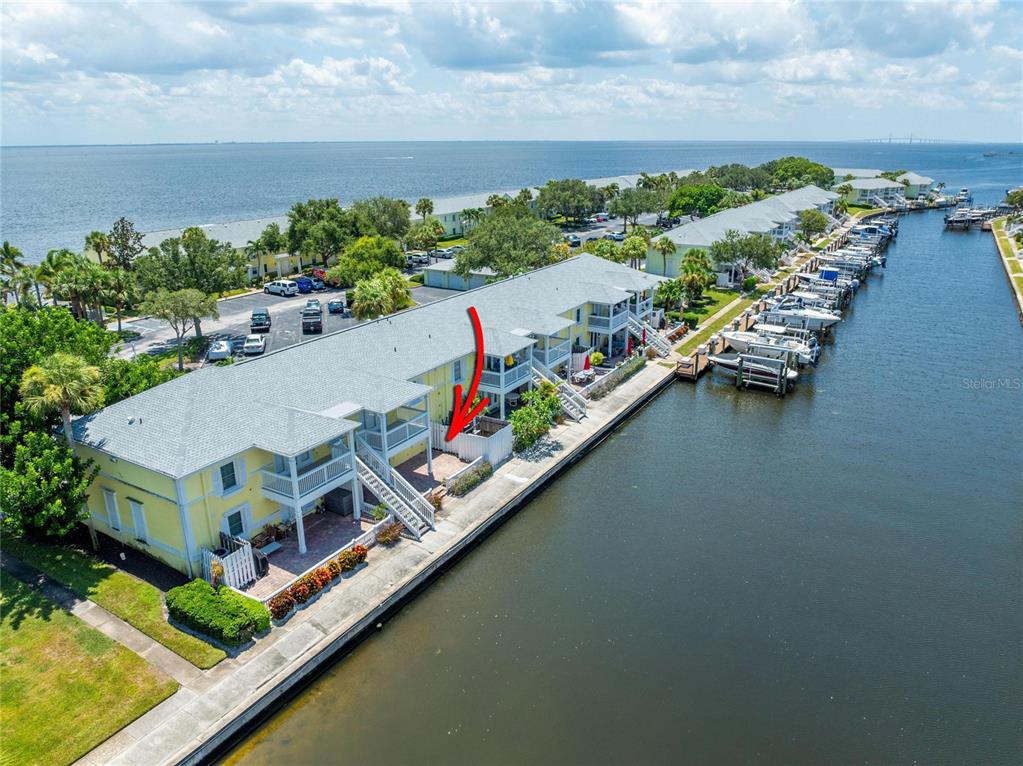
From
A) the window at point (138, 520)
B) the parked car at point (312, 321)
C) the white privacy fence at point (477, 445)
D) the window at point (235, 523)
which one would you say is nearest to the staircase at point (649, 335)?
the white privacy fence at point (477, 445)

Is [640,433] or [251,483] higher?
[251,483]

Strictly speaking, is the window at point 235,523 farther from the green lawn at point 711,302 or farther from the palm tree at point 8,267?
the green lawn at point 711,302

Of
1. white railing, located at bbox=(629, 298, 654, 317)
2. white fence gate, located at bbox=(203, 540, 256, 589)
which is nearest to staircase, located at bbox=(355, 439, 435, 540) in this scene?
white fence gate, located at bbox=(203, 540, 256, 589)

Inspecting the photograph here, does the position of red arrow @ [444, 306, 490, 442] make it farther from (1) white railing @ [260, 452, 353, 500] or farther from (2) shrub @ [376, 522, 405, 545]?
(1) white railing @ [260, 452, 353, 500]

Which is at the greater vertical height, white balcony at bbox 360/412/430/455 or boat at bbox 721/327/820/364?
white balcony at bbox 360/412/430/455

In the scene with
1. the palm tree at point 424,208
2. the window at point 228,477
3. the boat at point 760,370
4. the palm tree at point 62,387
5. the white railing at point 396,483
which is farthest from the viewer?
the palm tree at point 424,208

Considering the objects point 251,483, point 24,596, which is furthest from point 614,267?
point 24,596

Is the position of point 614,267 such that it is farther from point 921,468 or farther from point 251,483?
point 251,483
